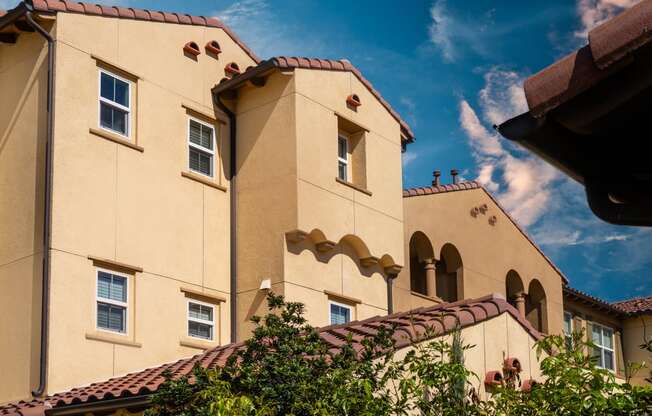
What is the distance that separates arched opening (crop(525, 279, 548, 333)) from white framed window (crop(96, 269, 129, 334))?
59.7ft

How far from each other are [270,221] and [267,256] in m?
0.72

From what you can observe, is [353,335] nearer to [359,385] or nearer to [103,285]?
[359,385]

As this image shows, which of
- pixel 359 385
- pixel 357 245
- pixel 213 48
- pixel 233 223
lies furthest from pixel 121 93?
pixel 359 385

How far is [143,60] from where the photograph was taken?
21703 millimetres

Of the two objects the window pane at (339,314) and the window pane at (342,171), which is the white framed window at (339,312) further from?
the window pane at (342,171)

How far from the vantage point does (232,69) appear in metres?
23.8

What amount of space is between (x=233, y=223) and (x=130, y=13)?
4.70 metres

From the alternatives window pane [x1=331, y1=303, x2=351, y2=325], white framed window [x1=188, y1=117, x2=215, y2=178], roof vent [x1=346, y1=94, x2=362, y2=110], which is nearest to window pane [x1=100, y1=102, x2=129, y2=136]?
white framed window [x1=188, y1=117, x2=215, y2=178]

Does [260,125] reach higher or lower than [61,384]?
higher

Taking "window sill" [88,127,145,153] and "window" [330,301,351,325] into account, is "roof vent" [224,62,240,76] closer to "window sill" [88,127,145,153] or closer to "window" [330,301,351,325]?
"window sill" [88,127,145,153]

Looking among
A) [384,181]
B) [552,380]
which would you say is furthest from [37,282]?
[552,380]

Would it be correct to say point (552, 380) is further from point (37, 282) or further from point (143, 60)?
point (143, 60)

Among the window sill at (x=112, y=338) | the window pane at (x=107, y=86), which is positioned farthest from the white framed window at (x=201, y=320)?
the window pane at (x=107, y=86)

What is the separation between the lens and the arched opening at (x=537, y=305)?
35.5 meters
